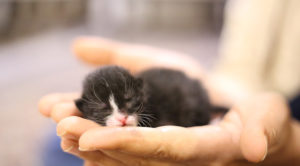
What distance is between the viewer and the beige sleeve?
2203 mm

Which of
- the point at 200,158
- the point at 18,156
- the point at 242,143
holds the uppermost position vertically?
the point at 242,143

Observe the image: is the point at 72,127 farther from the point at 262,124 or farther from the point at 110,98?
the point at 262,124

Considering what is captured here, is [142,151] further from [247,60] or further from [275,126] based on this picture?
[247,60]

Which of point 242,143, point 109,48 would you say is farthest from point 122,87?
point 109,48

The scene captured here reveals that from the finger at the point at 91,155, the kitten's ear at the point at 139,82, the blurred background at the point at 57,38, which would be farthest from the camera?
the blurred background at the point at 57,38

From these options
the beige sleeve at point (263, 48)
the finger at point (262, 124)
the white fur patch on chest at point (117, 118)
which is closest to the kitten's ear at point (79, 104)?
the white fur patch on chest at point (117, 118)

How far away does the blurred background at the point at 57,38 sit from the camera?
2.49 m

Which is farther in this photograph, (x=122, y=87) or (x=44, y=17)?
(x=44, y=17)

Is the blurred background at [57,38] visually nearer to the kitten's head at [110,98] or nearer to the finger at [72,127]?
the kitten's head at [110,98]

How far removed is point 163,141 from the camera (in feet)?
3.39

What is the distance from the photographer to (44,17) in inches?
127

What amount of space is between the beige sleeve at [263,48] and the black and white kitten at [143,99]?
762 millimetres

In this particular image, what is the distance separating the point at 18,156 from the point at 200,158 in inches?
60.1

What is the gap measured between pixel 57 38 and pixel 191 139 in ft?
10.3
